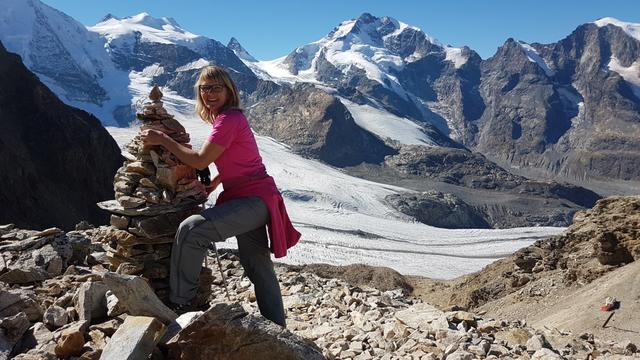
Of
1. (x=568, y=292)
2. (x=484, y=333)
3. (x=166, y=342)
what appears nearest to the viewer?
(x=166, y=342)

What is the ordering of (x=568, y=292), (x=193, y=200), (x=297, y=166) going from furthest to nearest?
(x=297, y=166)
(x=568, y=292)
(x=193, y=200)

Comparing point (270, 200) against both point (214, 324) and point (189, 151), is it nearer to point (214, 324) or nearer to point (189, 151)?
point (189, 151)

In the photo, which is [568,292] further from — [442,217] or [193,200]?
[442,217]

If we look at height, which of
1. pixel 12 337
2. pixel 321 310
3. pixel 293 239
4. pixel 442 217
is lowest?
pixel 442 217

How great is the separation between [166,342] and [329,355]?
207 cm

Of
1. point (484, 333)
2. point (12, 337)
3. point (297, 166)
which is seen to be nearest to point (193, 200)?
point (12, 337)

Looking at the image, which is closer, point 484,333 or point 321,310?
point 484,333

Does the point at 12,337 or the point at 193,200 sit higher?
the point at 193,200

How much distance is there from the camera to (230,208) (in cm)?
500

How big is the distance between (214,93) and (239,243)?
140 centimetres

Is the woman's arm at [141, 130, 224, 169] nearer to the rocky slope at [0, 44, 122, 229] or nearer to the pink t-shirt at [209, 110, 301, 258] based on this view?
the pink t-shirt at [209, 110, 301, 258]

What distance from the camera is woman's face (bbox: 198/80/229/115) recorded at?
5238 mm

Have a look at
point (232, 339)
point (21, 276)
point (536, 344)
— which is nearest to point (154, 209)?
point (232, 339)

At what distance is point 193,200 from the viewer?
5.92m
